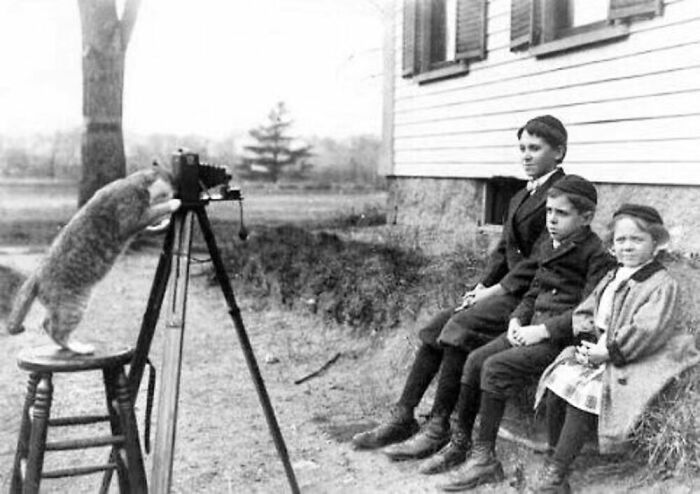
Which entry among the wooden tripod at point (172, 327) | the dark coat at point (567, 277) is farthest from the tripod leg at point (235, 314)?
the dark coat at point (567, 277)

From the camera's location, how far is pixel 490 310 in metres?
3.78

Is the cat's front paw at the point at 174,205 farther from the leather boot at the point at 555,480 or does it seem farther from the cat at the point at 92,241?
the leather boot at the point at 555,480

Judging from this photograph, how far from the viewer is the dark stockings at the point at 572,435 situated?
310 cm

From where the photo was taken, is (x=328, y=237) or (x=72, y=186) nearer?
(x=328, y=237)

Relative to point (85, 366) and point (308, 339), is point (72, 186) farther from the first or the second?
point (85, 366)

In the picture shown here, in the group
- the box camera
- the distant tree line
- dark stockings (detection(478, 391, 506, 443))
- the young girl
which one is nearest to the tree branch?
the distant tree line

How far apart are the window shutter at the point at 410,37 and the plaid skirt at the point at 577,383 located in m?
6.48

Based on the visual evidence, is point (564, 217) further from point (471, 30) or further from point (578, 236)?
point (471, 30)

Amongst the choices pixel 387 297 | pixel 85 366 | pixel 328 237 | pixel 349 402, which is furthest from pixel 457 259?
pixel 85 366

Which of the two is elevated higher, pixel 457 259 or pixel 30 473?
pixel 457 259

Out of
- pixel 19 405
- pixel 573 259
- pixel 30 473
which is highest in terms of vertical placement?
pixel 573 259

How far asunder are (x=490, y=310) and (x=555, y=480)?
2.93ft

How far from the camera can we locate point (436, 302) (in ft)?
17.4

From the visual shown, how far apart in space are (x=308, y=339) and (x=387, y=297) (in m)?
0.81
